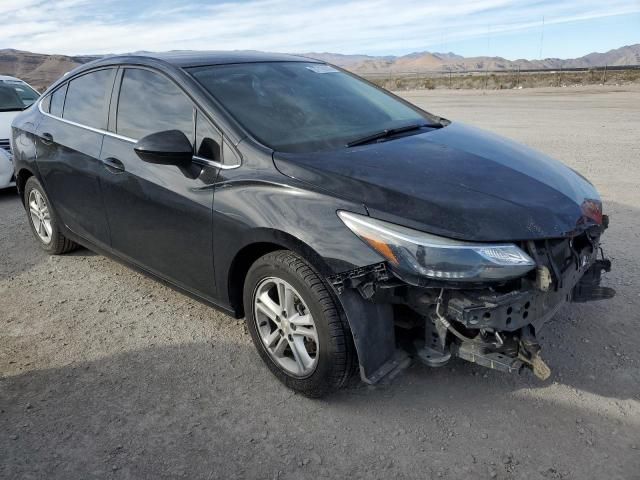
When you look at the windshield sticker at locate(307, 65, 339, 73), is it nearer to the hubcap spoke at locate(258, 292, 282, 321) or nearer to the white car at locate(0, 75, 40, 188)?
the hubcap spoke at locate(258, 292, 282, 321)

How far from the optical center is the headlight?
2.39 meters

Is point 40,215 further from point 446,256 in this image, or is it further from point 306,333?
point 446,256

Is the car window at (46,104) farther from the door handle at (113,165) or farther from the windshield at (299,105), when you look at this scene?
the windshield at (299,105)

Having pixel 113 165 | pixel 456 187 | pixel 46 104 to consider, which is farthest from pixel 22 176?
pixel 456 187

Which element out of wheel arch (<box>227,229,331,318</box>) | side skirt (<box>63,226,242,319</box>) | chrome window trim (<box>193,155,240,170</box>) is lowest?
side skirt (<box>63,226,242,319</box>)

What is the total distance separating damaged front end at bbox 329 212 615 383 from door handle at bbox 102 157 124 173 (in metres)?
1.80

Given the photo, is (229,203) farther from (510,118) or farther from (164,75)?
(510,118)

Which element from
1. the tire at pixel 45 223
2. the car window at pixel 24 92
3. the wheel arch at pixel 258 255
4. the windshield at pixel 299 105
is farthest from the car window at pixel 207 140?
the car window at pixel 24 92

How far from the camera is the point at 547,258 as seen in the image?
2547 mm

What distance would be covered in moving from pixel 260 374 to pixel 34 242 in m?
3.50

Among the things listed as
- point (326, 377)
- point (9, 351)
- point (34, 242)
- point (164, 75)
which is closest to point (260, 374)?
point (326, 377)

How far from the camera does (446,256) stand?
2396 millimetres

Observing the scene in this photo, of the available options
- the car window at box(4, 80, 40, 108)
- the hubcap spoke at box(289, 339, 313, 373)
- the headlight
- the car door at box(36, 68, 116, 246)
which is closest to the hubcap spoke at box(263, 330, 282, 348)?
the hubcap spoke at box(289, 339, 313, 373)

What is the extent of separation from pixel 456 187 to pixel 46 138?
339cm
